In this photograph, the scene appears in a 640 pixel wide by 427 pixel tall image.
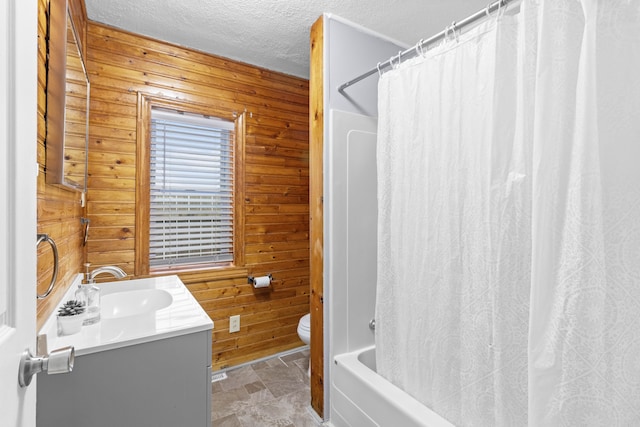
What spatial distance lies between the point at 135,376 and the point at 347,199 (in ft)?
4.16

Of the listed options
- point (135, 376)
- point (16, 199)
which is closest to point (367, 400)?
point (135, 376)

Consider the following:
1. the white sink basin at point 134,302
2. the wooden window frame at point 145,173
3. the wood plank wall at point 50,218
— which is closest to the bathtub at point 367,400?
the white sink basin at point 134,302

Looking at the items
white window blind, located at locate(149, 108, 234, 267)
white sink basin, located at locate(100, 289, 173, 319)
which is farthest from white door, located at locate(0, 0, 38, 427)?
white window blind, located at locate(149, 108, 234, 267)

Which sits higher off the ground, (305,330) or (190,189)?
(190,189)

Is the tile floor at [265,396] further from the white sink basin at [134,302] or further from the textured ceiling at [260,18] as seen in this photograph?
the textured ceiling at [260,18]

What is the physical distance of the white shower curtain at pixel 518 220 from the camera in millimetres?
796

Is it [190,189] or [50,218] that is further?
[190,189]

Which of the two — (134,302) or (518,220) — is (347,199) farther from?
(134,302)

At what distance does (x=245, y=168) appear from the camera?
8.11 feet

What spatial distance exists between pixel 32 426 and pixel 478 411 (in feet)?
4.30

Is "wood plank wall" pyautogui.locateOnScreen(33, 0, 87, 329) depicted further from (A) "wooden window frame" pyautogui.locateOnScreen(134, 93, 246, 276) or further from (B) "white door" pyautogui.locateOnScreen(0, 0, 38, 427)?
(B) "white door" pyautogui.locateOnScreen(0, 0, 38, 427)

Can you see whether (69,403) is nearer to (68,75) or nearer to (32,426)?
(32,426)

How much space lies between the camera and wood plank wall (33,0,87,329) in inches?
41.1

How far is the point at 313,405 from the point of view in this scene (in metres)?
Result: 1.94
